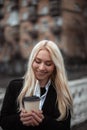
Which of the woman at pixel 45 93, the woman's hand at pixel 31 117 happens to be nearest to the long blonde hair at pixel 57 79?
the woman at pixel 45 93

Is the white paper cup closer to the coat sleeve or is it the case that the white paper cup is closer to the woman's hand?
the woman's hand

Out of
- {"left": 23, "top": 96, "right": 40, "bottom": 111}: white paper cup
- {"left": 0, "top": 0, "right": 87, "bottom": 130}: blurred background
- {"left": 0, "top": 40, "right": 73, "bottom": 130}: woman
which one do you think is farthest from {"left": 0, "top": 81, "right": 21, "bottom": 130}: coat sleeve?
{"left": 0, "top": 0, "right": 87, "bottom": 130}: blurred background

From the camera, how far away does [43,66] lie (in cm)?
218

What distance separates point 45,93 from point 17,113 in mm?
182

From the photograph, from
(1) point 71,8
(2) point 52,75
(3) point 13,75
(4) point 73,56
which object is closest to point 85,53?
(4) point 73,56

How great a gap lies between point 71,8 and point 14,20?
2369 millimetres

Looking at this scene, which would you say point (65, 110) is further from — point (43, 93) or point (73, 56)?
point (73, 56)

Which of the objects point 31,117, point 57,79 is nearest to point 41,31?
point 57,79

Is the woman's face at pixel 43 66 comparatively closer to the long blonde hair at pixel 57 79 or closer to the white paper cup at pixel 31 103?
the long blonde hair at pixel 57 79

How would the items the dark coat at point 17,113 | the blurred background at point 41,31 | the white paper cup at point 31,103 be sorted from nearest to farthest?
the white paper cup at point 31,103 < the dark coat at point 17,113 < the blurred background at point 41,31

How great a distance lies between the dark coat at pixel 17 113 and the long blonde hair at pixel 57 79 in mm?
32

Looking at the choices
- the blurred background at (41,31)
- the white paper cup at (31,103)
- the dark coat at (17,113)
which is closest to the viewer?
the white paper cup at (31,103)

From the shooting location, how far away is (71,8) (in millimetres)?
15078

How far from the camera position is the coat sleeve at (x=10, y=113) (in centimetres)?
215
